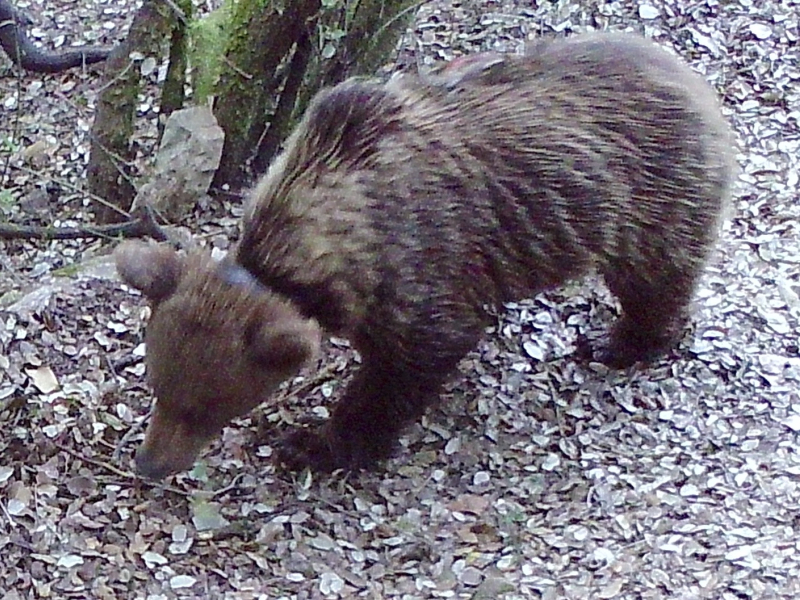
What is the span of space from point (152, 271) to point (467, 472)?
1081 millimetres

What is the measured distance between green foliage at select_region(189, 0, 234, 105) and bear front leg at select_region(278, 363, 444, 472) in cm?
142

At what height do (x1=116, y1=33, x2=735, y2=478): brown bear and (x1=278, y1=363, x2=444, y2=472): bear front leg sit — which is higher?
(x1=116, y1=33, x2=735, y2=478): brown bear

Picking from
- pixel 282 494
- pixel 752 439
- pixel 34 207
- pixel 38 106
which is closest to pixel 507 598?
pixel 282 494

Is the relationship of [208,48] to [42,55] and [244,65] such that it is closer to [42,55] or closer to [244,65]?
[244,65]

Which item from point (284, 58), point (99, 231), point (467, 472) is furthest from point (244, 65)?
point (467, 472)

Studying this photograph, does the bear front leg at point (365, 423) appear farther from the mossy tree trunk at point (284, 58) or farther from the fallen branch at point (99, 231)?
the mossy tree trunk at point (284, 58)

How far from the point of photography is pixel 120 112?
4.55 meters

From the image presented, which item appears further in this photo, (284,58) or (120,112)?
(120,112)

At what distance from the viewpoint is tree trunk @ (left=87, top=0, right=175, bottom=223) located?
172 inches

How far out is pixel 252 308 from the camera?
9.79 feet

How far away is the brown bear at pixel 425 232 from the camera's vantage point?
3.03 meters

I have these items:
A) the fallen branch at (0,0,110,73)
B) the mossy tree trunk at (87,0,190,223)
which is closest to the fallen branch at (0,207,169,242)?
the mossy tree trunk at (87,0,190,223)

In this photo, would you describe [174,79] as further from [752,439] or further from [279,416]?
[752,439]

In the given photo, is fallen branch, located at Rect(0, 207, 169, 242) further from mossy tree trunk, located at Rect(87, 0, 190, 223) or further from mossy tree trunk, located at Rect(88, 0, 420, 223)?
mossy tree trunk, located at Rect(87, 0, 190, 223)
